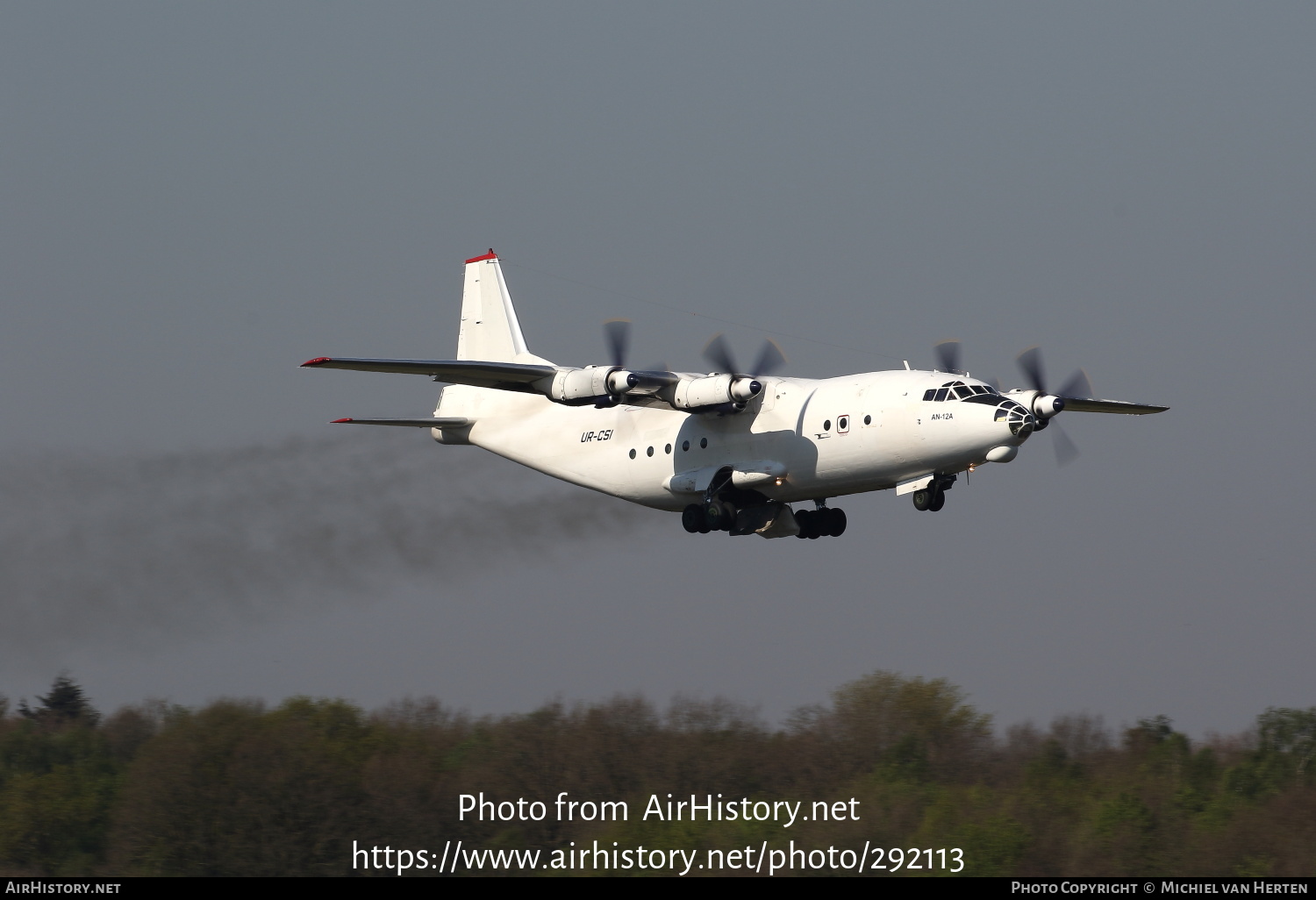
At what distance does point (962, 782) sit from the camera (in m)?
46.9

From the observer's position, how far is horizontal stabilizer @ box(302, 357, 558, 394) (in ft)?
92.1

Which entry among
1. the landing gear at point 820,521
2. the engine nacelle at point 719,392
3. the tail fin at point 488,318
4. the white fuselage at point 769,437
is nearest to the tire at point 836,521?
the landing gear at point 820,521

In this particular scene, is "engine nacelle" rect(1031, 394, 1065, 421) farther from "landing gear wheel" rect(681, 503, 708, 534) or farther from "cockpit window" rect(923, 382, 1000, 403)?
"landing gear wheel" rect(681, 503, 708, 534)

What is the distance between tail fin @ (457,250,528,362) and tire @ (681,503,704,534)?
22.3 feet

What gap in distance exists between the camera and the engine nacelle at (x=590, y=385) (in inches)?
1126

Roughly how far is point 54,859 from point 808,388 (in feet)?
87.1

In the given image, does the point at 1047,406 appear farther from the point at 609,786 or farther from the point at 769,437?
the point at 609,786

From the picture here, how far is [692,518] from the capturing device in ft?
99.0

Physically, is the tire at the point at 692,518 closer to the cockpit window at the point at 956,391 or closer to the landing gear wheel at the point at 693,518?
the landing gear wheel at the point at 693,518

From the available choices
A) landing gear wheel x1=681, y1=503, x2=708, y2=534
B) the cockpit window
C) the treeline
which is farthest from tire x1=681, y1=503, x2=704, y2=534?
the treeline

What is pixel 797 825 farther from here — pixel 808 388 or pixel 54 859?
pixel 54 859

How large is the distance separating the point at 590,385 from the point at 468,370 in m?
2.29

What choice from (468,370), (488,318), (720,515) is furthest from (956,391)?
(488,318)
